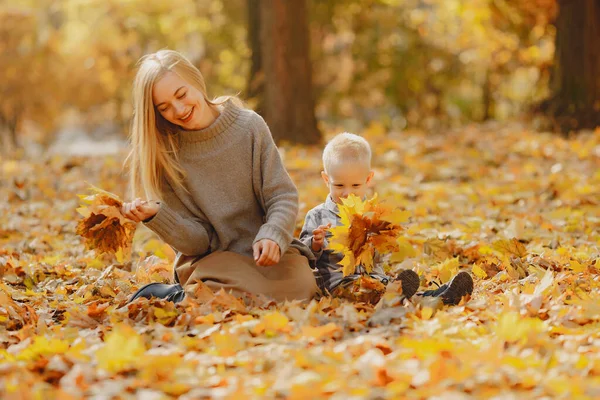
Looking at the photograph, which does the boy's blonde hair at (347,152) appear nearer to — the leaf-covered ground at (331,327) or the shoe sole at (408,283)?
the shoe sole at (408,283)

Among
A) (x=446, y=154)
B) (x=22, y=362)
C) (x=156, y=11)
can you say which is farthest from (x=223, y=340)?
(x=156, y=11)

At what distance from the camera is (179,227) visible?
328 centimetres

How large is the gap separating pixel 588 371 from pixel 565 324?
49cm

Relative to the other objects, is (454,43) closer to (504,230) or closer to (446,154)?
(446,154)

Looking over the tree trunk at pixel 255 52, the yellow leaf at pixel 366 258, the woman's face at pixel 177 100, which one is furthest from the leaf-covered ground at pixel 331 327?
the tree trunk at pixel 255 52

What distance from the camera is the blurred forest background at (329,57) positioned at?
368 inches

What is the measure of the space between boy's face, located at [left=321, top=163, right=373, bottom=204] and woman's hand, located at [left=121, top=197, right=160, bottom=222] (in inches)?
31.6

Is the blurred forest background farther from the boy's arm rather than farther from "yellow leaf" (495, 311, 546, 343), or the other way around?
"yellow leaf" (495, 311, 546, 343)

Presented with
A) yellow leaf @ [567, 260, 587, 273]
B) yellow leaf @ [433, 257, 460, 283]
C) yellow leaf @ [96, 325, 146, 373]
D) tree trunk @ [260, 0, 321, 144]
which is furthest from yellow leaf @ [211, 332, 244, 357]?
tree trunk @ [260, 0, 321, 144]

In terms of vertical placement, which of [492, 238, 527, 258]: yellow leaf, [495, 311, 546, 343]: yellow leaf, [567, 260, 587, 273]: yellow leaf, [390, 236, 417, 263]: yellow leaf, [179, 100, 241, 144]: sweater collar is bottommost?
[390, 236, 417, 263]: yellow leaf

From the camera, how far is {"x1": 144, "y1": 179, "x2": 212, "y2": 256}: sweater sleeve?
10.7 ft

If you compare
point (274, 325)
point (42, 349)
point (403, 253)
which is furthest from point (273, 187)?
point (42, 349)

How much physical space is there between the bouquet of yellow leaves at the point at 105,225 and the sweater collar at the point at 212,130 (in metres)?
0.42

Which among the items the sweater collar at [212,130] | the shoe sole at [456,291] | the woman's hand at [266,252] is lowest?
the shoe sole at [456,291]
